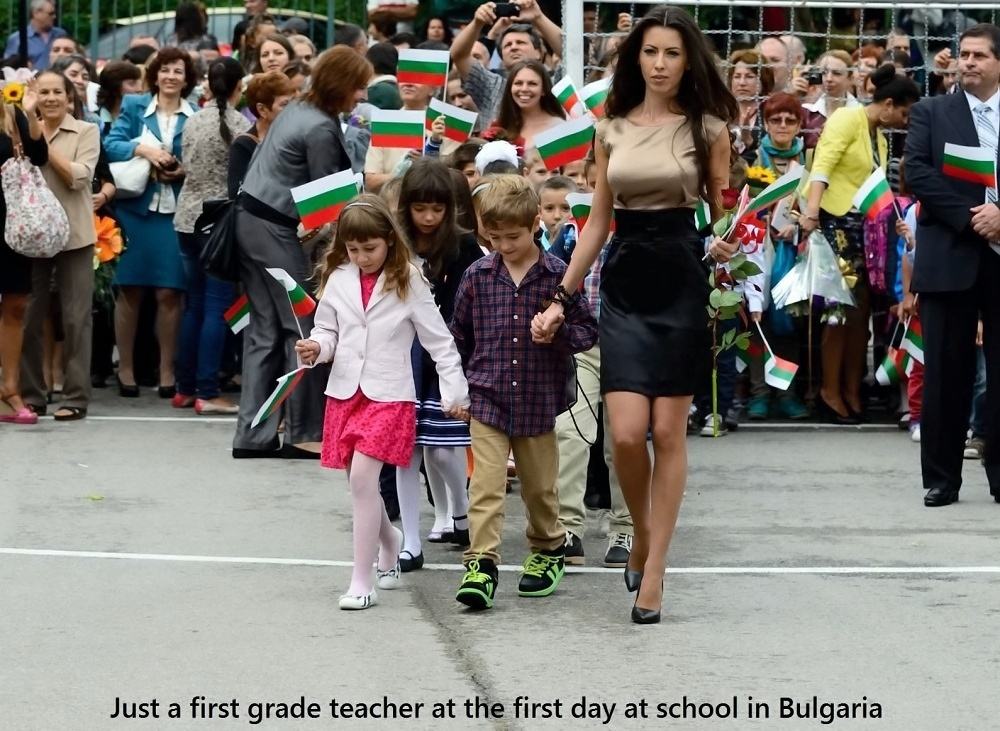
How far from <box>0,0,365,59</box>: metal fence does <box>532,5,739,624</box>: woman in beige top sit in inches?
367

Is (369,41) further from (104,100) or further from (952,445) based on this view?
(952,445)

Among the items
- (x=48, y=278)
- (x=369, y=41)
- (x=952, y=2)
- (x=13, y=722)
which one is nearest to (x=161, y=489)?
(x=48, y=278)

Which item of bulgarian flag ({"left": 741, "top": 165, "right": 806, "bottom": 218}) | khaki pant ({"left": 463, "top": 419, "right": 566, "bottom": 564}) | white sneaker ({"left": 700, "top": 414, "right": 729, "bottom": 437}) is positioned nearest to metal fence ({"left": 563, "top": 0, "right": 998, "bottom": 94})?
white sneaker ({"left": 700, "top": 414, "right": 729, "bottom": 437})

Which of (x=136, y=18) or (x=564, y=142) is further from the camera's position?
(x=136, y=18)

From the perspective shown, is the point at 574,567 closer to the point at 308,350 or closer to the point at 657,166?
the point at 308,350

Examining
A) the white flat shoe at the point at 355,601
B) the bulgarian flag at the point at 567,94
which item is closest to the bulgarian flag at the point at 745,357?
the bulgarian flag at the point at 567,94

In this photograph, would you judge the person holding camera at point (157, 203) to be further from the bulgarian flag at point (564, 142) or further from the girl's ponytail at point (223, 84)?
the bulgarian flag at point (564, 142)

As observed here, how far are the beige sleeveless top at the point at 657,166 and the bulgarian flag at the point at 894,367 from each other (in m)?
5.14

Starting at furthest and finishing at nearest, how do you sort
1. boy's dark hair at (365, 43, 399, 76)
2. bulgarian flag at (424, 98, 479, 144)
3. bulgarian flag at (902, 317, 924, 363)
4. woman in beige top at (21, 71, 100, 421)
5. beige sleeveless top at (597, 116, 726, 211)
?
boy's dark hair at (365, 43, 399, 76) < woman in beige top at (21, 71, 100, 421) < bulgarian flag at (902, 317, 924, 363) < bulgarian flag at (424, 98, 479, 144) < beige sleeveless top at (597, 116, 726, 211)

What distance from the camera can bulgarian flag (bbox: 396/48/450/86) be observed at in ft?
34.0

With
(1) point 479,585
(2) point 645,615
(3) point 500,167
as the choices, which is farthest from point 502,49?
(2) point 645,615

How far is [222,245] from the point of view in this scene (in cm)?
1044

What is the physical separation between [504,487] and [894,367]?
17.5 feet

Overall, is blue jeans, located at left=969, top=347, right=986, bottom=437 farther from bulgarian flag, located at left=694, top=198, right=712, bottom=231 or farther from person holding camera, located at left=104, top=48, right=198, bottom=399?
person holding camera, located at left=104, top=48, right=198, bottom=399
